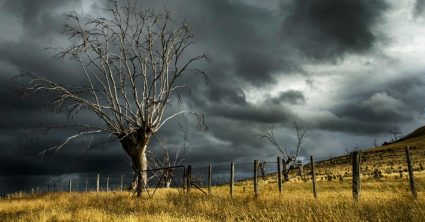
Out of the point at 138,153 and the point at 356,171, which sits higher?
the point at 138,153

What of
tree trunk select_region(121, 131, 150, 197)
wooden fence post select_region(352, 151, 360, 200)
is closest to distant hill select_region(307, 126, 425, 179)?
wooden fence post select_region(352, 151, 360, 200)

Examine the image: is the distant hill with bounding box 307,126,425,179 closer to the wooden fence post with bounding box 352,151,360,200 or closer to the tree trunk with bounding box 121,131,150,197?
the wooden fence post with bounding box 352,151,360,200

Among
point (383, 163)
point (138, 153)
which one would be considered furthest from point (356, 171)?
point (383, 163)

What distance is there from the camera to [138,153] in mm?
24078

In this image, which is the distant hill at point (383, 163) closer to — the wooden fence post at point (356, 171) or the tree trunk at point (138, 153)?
the wooden fence post at point (356, 171)

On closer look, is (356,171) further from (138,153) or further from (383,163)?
(383,163)

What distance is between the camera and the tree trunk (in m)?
23.8

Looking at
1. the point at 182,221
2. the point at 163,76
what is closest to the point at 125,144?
the point at 163,76

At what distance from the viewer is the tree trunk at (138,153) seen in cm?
2384

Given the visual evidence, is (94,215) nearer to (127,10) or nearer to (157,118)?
(157,118)

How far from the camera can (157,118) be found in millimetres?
24188

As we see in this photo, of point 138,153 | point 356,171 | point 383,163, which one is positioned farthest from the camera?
point 383,163

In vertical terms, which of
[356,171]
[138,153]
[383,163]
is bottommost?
[356,171]

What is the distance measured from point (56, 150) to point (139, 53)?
23.1 feet
